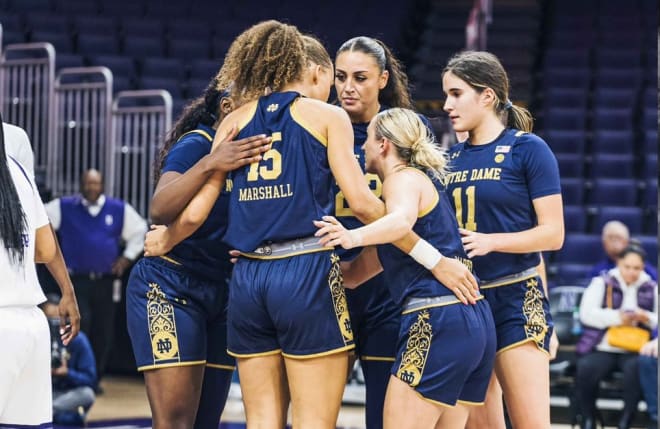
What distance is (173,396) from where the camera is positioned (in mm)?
3820

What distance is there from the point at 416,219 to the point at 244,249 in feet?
1.82

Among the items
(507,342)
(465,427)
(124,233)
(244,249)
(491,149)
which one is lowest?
(124,233)

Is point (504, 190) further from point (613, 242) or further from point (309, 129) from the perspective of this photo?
point (613, 242)

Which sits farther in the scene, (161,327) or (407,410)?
(161,327)

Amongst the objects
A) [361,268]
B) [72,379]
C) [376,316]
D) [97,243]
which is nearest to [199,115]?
[361,268]

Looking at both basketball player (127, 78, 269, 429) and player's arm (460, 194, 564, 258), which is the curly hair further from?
player's arm (460, 194, 564, 258)

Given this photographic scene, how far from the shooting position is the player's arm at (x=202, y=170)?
3432mm

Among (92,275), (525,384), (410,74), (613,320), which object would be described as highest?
(410,74)

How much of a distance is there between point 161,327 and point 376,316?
0.76 meters

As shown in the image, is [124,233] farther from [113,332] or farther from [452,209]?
[452,209]

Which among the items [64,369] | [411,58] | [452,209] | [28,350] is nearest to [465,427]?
[452,209]

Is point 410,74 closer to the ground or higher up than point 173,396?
higher up

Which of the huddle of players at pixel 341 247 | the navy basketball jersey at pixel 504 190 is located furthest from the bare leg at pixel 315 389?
the navy basketball jersey at pixel 504 190

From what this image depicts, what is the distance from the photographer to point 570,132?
11844mm
